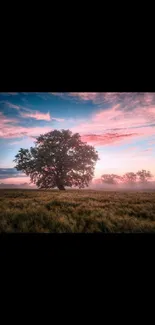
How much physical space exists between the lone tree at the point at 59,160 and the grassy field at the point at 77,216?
3.29m

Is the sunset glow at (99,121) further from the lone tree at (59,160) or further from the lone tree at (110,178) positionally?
the lone tree at (59,160)

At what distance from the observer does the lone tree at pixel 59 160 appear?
22.9 feet

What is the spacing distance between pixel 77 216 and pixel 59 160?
4552 mm

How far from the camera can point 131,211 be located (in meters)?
3.14

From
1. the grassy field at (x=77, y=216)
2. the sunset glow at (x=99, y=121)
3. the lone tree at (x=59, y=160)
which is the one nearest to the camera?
the grassy field at (x=77, y=216)

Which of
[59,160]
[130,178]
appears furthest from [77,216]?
[59,160]

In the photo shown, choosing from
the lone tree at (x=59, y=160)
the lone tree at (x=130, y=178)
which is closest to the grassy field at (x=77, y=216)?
the lone tree at (x=130, y=178)

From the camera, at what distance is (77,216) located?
285 cm
